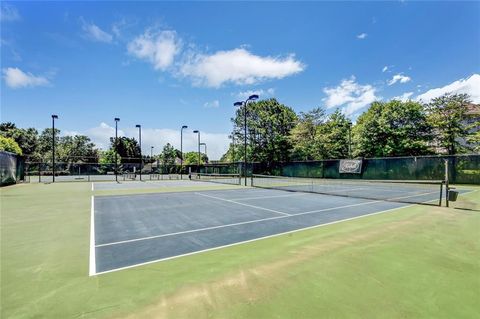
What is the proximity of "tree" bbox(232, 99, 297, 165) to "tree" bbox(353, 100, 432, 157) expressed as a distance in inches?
546

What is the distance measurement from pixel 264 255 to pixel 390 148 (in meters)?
34.8

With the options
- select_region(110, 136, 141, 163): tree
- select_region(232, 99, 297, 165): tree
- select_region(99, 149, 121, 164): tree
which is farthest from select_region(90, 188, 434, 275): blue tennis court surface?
select_region(110, 136, 141, 163): tree

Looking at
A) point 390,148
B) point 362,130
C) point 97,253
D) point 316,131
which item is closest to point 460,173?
point 390,148

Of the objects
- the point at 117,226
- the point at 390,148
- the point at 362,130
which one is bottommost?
the point at 117,226

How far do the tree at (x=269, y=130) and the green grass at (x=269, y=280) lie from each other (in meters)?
40.3

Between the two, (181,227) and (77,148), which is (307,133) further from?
(77,148)

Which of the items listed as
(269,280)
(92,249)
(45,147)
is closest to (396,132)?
(269,280)

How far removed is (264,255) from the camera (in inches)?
197

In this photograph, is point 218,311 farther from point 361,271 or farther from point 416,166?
point 416,166

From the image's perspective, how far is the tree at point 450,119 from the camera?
29.0 metres

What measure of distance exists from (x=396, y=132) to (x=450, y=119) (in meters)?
5.65

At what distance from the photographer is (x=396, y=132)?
110ft

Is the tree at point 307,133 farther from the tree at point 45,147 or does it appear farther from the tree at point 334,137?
the tree at point 45,147

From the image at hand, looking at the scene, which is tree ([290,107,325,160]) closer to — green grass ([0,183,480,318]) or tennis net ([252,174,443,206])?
tennis net ([252,174,443,206])
